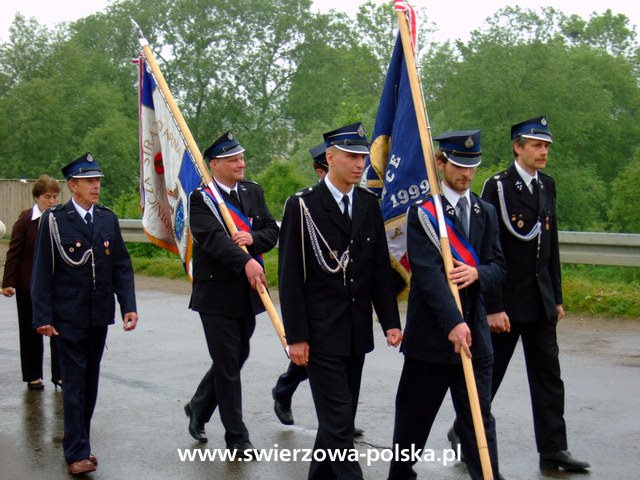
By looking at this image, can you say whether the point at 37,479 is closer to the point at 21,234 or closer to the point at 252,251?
the point at 252,251

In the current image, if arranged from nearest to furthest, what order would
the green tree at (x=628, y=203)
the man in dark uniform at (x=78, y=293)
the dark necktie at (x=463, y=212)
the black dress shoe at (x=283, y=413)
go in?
the dark necktie at (x=463, y=212)
the man in dark uniform at (x=78, y=293)
the black dress shoe at (x=283, y=413)
the green tree at (x=628, y=203)

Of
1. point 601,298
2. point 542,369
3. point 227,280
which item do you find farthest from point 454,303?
point 601,298

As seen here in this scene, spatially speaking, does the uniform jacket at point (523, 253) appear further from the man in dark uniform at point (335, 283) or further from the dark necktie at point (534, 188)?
the man in dark uniform at point (335, 283)

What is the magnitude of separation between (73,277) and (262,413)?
6.42 ft

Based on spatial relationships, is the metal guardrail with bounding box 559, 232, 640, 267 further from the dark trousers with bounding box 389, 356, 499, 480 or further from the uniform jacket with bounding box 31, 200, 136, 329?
the uniform jacket with bounding box 31, 200, 136, 329

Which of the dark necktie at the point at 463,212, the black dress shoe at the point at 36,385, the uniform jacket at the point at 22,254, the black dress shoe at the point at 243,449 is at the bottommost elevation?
the black dress shoe at the point at 36,385

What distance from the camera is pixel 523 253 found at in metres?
6.16

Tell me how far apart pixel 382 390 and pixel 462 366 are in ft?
9.83

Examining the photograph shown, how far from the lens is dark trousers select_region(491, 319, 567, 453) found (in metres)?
6.12

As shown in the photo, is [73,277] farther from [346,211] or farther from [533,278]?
[533,278]

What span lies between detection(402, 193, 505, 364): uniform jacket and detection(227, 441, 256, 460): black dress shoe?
1560mm

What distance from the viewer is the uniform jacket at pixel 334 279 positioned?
5.23m

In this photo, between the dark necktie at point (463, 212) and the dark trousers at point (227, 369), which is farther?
the dark trousers at point (227, 369)

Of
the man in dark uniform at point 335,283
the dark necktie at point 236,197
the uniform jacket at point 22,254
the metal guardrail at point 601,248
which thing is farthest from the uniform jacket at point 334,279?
the metal guardrail at point 601,248
